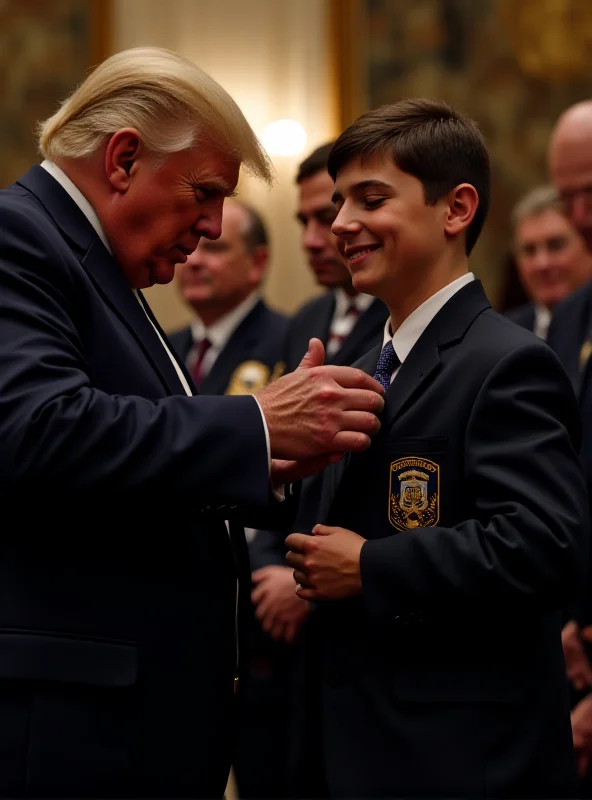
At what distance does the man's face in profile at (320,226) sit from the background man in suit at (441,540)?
153cm

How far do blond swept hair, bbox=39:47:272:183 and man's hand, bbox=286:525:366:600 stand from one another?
2.57 ft

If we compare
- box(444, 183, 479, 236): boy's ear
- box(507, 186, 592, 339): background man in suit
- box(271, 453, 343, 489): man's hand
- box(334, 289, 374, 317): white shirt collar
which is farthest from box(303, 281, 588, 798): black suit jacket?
box(507, 186, 592, 339): background man in suit

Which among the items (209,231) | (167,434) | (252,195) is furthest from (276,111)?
(167,434)

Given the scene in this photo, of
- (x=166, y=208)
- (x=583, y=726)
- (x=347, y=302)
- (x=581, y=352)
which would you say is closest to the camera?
(x=166, y=208)

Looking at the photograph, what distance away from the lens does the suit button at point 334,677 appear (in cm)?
212

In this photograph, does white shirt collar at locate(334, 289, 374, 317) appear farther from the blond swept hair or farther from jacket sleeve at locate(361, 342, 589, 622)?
jacket sleeve at locate(361, 342, 589, 622)

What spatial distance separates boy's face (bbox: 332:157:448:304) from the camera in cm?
217

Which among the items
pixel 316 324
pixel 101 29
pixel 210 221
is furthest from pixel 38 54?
pixel 210 221

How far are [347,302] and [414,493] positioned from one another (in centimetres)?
162

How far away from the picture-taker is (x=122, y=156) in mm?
2105

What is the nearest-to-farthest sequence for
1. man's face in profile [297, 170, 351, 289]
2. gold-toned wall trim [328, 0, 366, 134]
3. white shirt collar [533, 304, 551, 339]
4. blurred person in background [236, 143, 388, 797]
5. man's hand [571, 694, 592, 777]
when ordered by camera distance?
man's hand [571, 694, 592, 777], blurred person in background [236, 143, 388, 797], man's face in profile [297, 170, 351, 289], white shirt collar [533, 304, 551, 339], gold-toned wall trim [328, 0, 366, 134]

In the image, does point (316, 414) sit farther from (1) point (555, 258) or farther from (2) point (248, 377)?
(1) point (555, 258)

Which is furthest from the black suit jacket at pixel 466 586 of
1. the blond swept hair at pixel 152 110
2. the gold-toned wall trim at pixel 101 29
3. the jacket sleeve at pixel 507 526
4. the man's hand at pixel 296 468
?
the gold-toned wall trim at pixel 101 29

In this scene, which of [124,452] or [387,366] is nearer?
[124,452]
